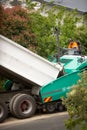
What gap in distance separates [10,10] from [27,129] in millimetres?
7801

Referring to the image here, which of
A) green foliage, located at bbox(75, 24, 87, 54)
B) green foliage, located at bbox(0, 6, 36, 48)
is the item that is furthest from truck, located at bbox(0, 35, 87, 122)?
green foliage, located at bbox(75, 24, 87, 54)

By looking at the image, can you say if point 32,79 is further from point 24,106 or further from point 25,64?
point 24,106

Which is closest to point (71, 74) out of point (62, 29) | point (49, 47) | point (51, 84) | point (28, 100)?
point (51, 84)

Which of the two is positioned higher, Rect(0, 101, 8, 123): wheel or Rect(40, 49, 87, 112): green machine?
Rect(40, 49, 87, 112): green machine

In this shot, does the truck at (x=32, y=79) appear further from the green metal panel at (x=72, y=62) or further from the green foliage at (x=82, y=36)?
the green foliage at (x=82, y=36)

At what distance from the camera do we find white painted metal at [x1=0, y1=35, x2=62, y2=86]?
40.5 feet

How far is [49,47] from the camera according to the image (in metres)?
18.0

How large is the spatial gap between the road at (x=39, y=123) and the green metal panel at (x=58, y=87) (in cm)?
58

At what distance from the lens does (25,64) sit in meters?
12.6

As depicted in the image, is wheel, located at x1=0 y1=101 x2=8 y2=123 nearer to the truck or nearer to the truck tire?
the truck

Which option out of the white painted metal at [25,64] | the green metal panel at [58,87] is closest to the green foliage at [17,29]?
the white painted metal at [25,64]

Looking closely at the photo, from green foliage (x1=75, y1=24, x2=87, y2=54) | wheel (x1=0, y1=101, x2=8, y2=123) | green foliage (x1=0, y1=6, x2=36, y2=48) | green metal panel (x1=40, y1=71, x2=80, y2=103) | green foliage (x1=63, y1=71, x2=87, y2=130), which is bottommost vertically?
green foliage (x1=63, y1=71, x2=87, y2=130)

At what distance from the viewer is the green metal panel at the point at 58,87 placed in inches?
495

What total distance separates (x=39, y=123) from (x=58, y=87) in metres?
1.41
